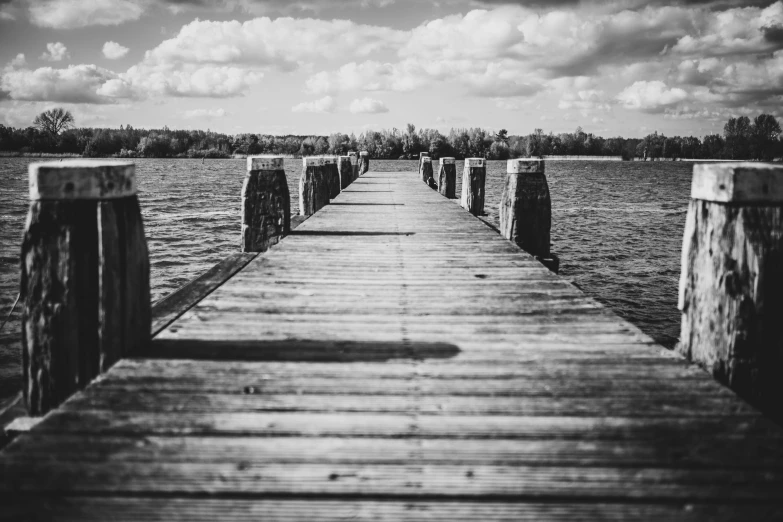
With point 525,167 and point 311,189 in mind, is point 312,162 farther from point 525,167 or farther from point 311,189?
point 525,167

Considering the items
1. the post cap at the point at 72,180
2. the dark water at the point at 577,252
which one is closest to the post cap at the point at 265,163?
the post cap at the point at 72,180

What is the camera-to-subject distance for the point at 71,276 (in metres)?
2.73

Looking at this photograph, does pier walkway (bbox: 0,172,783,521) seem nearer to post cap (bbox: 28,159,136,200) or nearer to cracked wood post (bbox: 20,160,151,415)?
cracked wood post (bbox: 20,160,151,415)

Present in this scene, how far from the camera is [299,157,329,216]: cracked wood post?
40.5 ft

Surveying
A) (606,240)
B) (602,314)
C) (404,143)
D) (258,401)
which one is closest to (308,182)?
(602,314)

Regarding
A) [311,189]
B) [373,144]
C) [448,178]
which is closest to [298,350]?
[311,189]

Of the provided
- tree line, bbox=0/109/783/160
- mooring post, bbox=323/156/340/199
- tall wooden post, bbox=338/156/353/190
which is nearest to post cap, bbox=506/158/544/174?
mooring post, bbox=323/156/340/199

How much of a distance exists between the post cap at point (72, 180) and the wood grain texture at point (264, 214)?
4.42m

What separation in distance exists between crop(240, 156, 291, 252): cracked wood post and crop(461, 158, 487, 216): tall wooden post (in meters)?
6.93

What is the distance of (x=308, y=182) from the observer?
12.4 metres

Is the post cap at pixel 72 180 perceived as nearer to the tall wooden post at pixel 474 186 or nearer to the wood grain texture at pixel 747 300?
the wood grain texture at pixel 747 300

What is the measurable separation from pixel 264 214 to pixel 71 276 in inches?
183

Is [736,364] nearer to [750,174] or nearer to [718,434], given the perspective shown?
[718,434]

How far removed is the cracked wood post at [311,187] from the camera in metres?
A: 12.4
